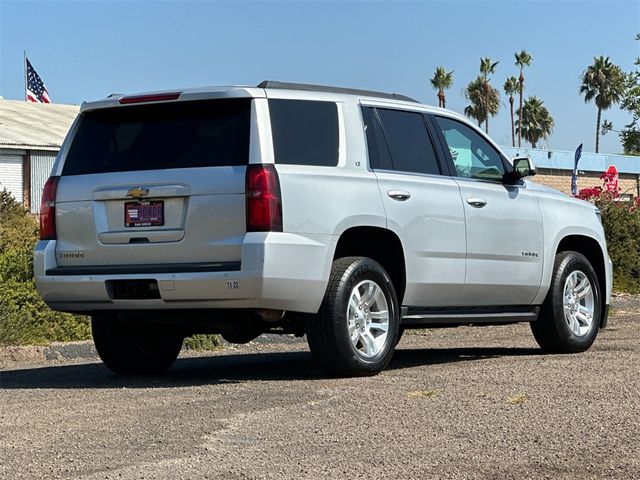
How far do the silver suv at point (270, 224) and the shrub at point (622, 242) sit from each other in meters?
9.11

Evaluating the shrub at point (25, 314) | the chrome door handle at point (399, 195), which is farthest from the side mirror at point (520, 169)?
the shrub at point (25, 314)

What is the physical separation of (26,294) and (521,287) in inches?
188

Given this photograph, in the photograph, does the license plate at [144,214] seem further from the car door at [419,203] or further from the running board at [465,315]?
the running board at [465,315]

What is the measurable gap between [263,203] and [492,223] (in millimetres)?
2510

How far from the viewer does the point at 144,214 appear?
8.27m

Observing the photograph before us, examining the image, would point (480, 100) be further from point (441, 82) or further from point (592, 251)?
point (592, 251)

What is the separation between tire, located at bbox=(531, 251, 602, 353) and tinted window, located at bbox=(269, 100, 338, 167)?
2.77 meters

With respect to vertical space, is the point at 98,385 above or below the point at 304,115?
below

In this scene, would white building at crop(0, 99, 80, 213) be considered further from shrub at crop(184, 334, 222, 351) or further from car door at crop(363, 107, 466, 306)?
car door at crop(363, 107, 466, 306)

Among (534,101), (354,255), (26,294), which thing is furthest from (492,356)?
(534,101)

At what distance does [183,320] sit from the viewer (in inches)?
329

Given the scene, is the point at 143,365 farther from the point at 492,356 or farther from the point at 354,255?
the point at 492,356

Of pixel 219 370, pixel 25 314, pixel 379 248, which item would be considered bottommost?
pixel 219 370

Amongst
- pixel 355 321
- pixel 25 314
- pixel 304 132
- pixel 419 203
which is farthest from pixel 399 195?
pixel 25 314
